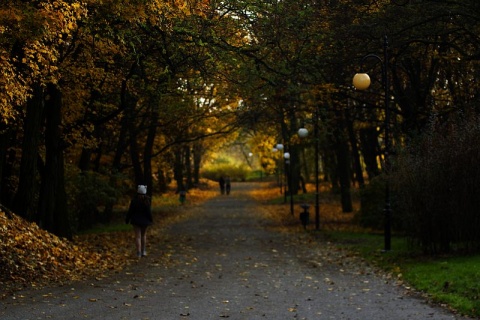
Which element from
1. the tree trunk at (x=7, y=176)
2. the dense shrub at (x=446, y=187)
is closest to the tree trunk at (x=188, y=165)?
the tree trunk at (x=7, y=176)

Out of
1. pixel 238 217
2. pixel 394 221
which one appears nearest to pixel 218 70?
pixel 394 221

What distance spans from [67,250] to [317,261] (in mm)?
6114

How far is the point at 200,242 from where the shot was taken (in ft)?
70.1

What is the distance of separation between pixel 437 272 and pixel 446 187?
8.38 feet

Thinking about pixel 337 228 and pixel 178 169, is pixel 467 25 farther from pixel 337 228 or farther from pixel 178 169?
pixel 178 169

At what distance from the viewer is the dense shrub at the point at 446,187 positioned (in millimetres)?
13602

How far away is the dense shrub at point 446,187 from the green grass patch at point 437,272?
25.0 inches

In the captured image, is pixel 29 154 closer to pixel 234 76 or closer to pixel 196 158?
pixel 234 76

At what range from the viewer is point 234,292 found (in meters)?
11.0

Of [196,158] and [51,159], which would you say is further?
[196,158]

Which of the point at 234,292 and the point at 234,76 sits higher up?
the point at 234,76

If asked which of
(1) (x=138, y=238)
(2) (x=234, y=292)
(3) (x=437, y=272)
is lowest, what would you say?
(2) (x=234, y=292)

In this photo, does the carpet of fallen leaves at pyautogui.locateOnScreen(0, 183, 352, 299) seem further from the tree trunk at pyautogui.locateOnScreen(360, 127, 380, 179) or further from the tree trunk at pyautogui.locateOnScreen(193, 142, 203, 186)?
the tree trunk at pyautogui.locateOnScreen(193, 142, 203, 186)

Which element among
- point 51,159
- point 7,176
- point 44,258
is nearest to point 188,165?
point 7,176
